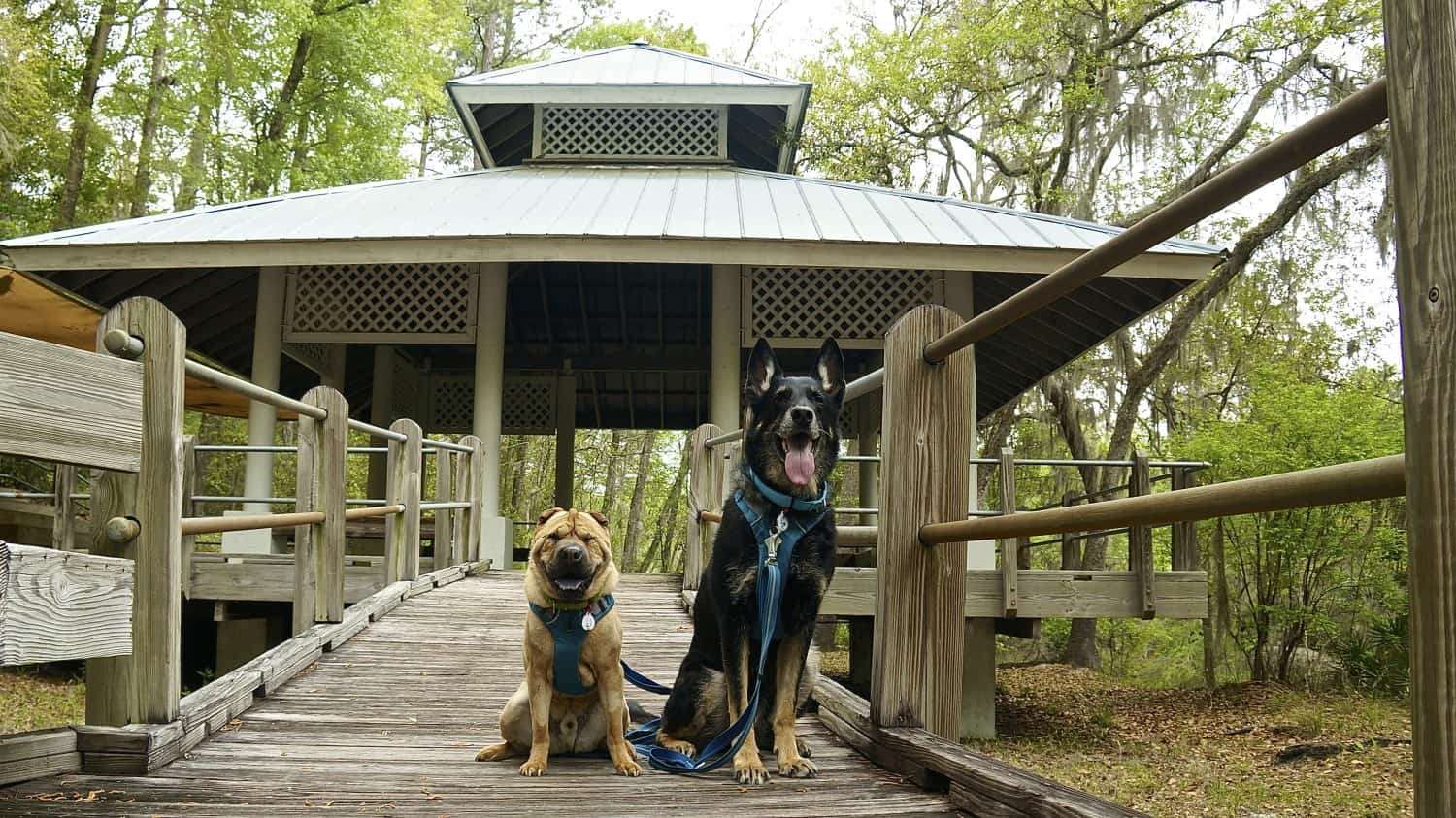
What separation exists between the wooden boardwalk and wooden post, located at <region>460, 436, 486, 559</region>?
457 centimetres

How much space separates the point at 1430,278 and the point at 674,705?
2.80 m

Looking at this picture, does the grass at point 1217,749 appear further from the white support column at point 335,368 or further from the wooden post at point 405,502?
the white support column at point 335,368

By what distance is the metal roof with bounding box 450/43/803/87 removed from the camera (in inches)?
498

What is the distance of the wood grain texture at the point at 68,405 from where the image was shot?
2.43 m

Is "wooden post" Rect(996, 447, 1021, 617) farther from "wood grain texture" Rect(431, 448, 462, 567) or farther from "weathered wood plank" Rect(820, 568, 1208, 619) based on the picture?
"wood grain texture" Rect(431, 448, 462, 567)

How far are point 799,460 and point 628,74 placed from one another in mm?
11405

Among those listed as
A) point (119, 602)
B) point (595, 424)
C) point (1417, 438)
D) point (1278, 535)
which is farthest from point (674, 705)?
point (595, 424)

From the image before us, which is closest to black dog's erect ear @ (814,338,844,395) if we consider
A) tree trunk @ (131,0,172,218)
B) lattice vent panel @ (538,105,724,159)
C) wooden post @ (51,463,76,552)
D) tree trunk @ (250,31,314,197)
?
wooden post @ (51,463,76,552)

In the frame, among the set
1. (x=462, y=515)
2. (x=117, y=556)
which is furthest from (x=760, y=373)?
(x=462, y=515)

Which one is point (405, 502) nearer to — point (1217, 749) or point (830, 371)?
point (830, 371)

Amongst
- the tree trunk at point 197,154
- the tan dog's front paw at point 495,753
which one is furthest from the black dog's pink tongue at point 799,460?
the tree trunk at point 197,154

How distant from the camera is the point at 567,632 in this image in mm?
3377

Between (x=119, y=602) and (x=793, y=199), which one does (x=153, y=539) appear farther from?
(x=793, y=199)

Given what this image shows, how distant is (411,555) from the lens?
7.71 metres
